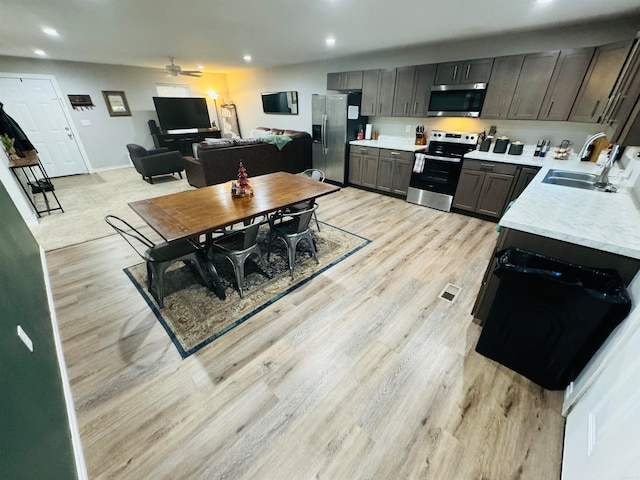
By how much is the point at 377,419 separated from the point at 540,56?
4.32 metres

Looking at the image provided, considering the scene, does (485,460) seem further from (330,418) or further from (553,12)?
(553,12)

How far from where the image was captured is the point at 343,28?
322cm

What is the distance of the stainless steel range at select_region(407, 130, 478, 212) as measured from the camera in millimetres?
3801

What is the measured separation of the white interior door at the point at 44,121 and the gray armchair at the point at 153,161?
2.00 meters

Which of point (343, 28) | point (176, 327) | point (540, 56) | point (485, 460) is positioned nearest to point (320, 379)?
point (485, 460)

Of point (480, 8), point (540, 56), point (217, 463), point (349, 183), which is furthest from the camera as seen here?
point (349, 183)

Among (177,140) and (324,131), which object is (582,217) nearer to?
(324,131)

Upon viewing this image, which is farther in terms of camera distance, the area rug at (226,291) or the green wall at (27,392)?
the area rug at (226,291)

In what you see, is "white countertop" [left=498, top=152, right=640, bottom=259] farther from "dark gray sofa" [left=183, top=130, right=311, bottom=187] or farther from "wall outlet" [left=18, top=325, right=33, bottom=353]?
"dark gray sofa" [left=183, top=130, right=311, bottom=187]

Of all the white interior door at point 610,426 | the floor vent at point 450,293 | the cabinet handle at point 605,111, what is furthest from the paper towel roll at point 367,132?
the white interior door at point 610,426

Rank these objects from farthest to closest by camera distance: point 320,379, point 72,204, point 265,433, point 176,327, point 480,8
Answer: point 72,204, point 480,8, point 176,327, point 320,379, point 265,433

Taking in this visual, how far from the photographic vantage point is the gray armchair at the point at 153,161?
5207 mm

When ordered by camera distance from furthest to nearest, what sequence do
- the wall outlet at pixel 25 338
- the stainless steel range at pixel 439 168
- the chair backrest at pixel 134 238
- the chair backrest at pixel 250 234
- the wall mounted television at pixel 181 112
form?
the wall mounted television at pixel 181 112 < the stainless steel range at pixel 439 168 < the chair backrest at pixel 250 234 < the chair backrest at pixel 134 238 < the wall outlet at pixel 25 338

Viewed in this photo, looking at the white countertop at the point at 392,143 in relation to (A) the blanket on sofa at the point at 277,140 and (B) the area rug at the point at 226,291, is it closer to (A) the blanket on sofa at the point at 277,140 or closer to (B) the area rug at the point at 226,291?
(A) the blanket on sofa at the point at 277,140
